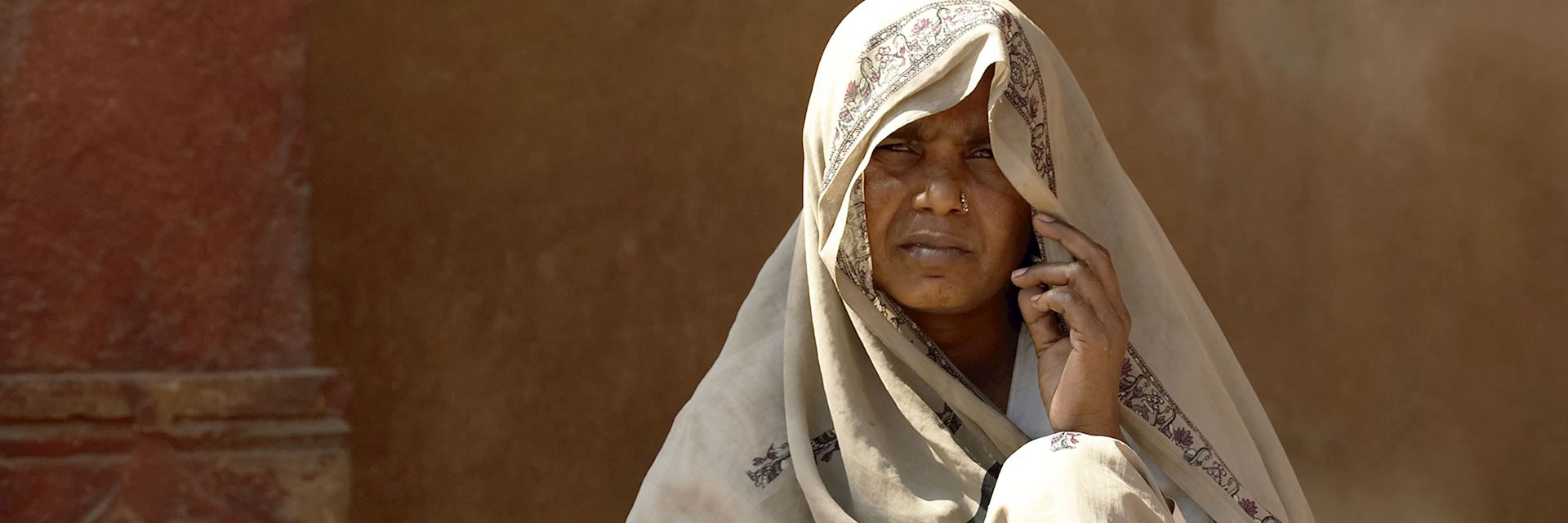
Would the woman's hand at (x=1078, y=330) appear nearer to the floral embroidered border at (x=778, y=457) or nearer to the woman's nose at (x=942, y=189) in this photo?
the woman's nose at (x=942, y=189)

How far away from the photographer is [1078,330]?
7.46 feet

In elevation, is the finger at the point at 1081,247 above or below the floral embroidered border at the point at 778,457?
above

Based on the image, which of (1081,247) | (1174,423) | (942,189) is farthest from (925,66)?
(1174,423)

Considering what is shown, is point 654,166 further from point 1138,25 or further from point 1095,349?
point 1095,349

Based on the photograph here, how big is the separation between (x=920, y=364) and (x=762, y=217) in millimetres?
1342

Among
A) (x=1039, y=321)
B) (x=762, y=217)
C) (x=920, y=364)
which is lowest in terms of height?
(x=920, y=364)

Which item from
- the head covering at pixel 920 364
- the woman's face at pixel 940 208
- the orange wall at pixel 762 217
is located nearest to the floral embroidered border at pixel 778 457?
the head covering at pixel 920 364

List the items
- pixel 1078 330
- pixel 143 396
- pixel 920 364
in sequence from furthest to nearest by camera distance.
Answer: pixel 143 396, pixel 920 364, pixel 1078 330

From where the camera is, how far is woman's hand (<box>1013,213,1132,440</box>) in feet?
7.42

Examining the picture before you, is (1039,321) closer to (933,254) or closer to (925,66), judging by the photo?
(933,254)

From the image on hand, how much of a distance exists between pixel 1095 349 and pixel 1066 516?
0.42m

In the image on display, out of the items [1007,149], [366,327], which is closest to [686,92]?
[366,327]

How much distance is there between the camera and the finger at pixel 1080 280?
2.29 metres

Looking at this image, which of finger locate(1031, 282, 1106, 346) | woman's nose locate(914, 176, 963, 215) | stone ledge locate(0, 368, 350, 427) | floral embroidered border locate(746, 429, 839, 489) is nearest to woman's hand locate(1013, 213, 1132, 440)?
finger locate(1031, 282, 1106, 346)
